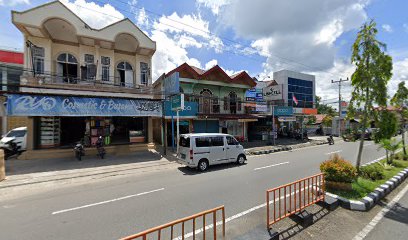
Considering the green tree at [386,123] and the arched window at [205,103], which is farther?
the arched window at [205,103]

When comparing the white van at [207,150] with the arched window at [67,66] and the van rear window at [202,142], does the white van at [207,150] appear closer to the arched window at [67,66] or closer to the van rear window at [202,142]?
the van rear window at [202,142]

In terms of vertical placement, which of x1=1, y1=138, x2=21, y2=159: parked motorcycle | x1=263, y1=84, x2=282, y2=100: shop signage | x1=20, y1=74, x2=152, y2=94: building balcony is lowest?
x1=1, y1=138, x2=21, y2=159: parked motorcycle

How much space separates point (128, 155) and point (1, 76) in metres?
17.1

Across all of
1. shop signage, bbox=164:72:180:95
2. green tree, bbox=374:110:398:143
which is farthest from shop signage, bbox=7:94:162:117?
green tree, bbox=374:110:398:143

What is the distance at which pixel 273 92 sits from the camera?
92.5 ft

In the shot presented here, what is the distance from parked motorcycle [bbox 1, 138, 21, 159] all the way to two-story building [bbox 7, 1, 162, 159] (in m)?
1.83

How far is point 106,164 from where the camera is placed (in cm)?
1222

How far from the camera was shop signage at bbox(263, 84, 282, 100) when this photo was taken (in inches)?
1081

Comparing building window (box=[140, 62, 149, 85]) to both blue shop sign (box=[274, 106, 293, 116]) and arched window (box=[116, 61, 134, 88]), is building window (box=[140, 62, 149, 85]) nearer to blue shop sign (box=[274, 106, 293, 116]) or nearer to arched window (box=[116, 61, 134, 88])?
arched window (box=[116, 61, 134, 88])

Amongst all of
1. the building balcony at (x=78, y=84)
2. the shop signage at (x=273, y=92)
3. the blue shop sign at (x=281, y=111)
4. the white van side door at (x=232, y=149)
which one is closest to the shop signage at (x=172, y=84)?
the building balcony at (x=78, y=84)

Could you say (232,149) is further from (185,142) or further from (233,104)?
(233,104)

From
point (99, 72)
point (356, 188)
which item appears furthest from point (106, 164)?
point (356, 188)

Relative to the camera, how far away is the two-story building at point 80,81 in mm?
12719

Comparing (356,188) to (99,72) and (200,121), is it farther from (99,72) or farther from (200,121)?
(99,72)
